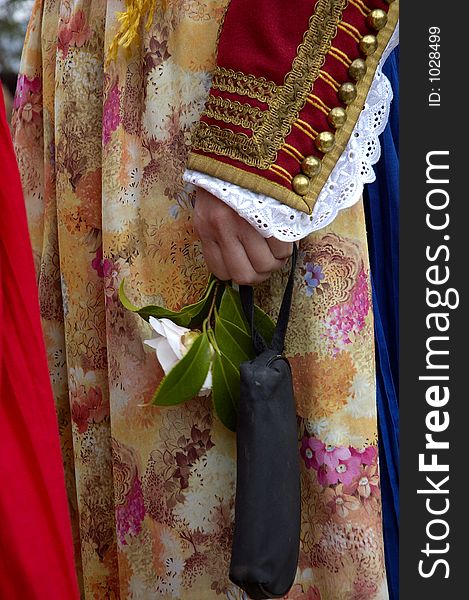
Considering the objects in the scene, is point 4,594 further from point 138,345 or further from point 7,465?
point 138,345

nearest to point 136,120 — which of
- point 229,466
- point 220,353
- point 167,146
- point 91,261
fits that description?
point 167,146

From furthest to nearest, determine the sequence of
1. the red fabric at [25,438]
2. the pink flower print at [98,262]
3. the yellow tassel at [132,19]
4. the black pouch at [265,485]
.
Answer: the pink flower print at [98,262], the yellow tassel at [132,19], the black pouch at [265,485], the red fabric at [25,438]

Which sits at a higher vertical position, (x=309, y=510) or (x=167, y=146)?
(x=167, y=146)

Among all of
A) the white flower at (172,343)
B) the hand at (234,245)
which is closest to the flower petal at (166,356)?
the white flower at (172,343)

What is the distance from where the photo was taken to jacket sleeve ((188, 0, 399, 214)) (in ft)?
2.78

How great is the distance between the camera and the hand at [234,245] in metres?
0.87

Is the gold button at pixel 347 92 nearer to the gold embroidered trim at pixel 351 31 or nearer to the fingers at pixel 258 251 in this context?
the gold embroidered trim at pixel 351 31

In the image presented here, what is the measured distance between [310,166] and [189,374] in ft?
0.84

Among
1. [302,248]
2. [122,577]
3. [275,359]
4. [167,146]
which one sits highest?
[167,146]

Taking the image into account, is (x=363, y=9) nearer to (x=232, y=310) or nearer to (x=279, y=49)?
(x=279, y=49)

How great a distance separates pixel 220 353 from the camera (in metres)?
0.89

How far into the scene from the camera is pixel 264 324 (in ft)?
3.02

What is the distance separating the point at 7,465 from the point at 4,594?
3.7 inches

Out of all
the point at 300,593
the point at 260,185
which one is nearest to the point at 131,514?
the point at 300,593
